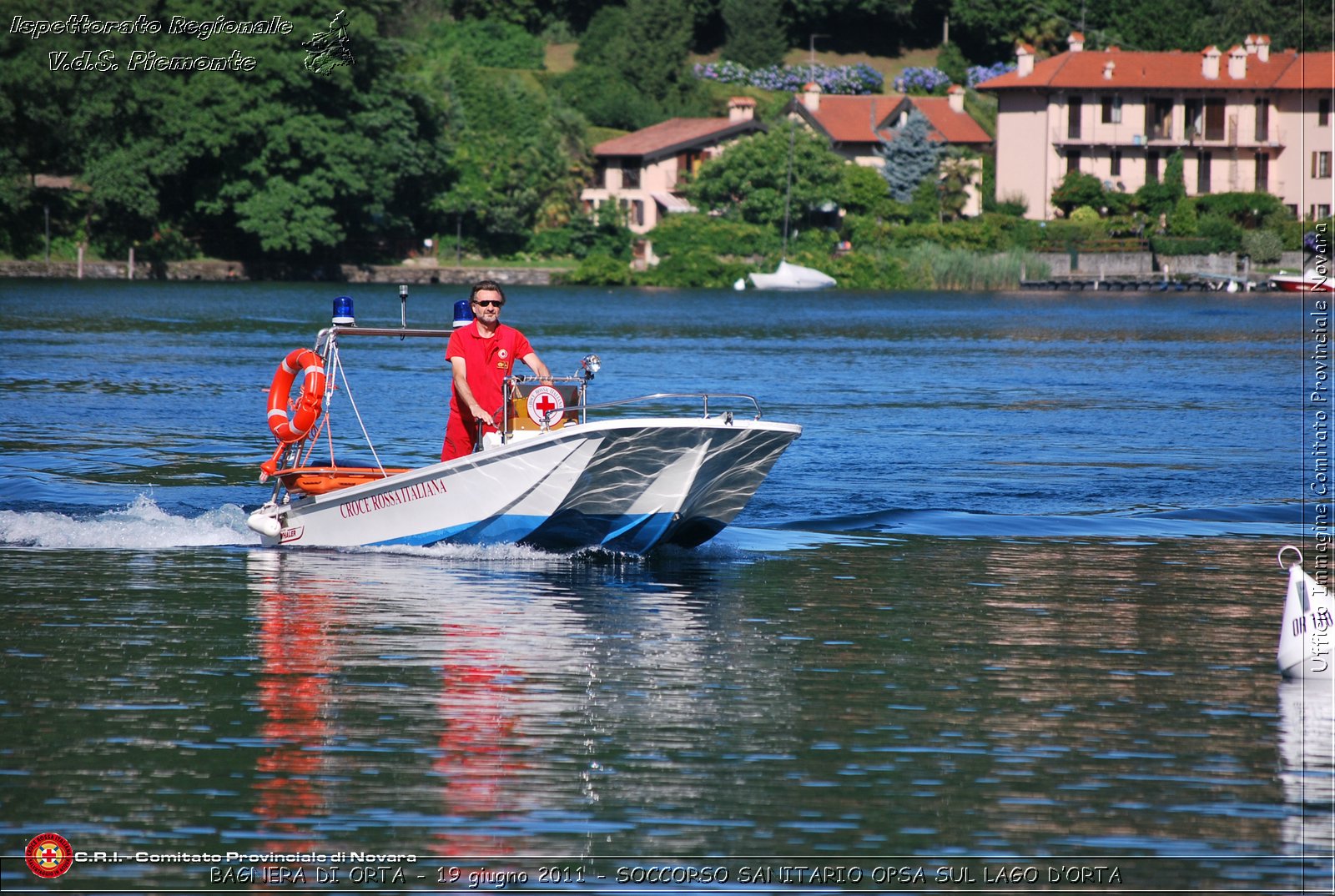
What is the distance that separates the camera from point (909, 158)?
322ft

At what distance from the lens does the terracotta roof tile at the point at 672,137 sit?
99.6m

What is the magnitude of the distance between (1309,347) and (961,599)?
39.5 m

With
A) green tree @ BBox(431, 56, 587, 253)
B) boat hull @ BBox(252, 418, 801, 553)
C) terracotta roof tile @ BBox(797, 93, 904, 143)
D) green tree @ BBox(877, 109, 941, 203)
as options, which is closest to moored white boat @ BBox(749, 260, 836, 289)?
green tree @ BBox(877, 109, 941, 203)

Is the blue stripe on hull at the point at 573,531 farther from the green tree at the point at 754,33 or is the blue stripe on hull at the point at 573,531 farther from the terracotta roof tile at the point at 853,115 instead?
the green tree at the point at 754,33

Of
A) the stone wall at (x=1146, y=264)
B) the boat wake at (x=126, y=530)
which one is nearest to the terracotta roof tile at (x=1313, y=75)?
the stone wall at (x=1146, y=264)

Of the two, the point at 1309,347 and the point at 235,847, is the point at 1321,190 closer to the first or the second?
the point at 1309,347

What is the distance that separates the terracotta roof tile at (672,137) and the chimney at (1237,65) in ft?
87.7

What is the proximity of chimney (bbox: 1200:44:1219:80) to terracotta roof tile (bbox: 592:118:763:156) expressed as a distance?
25.4 metres

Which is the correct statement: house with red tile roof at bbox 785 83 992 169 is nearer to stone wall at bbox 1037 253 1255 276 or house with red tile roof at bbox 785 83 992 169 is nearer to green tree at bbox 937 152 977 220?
green tree at bbox 937 152 977 220

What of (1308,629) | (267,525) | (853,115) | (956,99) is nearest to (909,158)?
(853,115)

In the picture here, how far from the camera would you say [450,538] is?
15867 millimetres

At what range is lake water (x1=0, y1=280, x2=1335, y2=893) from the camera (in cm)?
809

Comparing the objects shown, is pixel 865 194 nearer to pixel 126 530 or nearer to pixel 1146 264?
pixel 1146 264

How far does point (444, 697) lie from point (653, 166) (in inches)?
3575
